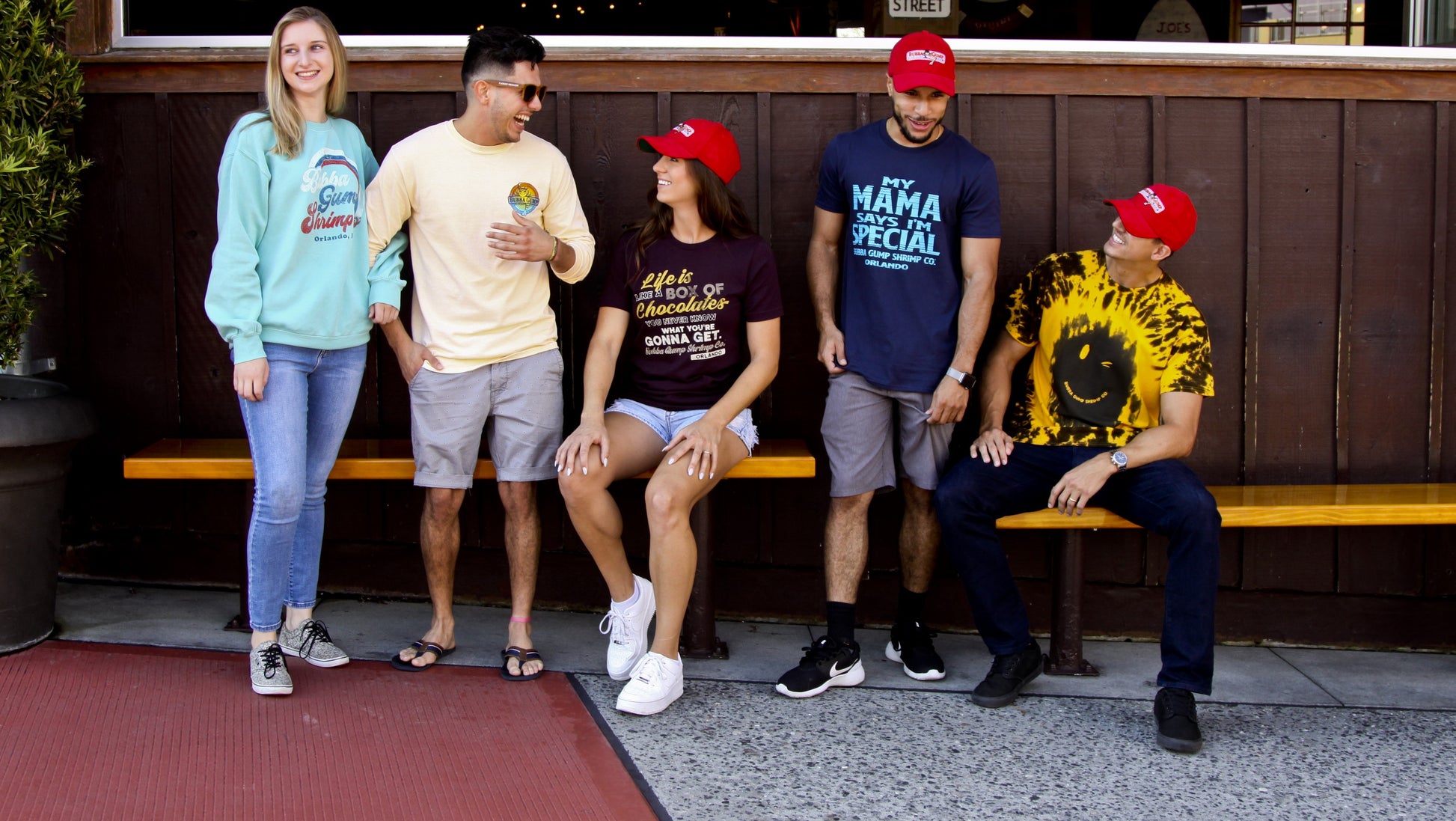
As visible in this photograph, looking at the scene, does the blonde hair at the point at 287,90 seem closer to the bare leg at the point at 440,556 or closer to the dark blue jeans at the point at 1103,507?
the bare leg at the point at 440,556

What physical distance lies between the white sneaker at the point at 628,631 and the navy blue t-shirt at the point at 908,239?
896 millimetres

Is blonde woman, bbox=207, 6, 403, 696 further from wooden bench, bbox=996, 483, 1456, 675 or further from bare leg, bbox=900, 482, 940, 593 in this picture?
wooden bench, bbox=996, 483, 1456, 675

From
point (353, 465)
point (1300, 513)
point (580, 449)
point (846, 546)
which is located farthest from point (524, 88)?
point (1300, 513)

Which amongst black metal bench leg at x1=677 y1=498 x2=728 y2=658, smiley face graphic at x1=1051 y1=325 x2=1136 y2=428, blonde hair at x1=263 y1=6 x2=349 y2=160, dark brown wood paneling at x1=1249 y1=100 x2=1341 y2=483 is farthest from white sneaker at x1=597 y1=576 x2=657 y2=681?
dark brown wood paneling at x1=1249 y1=100 x2=1341 y2=483

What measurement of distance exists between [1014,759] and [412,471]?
191 cm

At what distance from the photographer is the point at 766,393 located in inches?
166

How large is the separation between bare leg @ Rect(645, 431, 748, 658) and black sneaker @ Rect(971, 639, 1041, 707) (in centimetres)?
86

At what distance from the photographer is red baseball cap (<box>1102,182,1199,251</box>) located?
345 cm

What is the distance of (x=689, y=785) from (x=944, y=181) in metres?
1.80

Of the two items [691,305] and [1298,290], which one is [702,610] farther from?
[1298,290]

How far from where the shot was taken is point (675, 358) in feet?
12.1

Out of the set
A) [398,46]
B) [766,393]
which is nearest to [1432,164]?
[766,393]

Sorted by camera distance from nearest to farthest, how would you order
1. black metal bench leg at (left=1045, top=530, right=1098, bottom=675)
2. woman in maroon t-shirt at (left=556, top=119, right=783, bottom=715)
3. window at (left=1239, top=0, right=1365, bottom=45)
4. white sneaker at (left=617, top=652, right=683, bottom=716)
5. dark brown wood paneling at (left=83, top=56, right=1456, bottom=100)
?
white sneaker at (left=617, top=652, right=683, bottom=716)
woman in maroon t-shirt at (left=556, top=119, right=783, bottom=715)
black metal bench leg at (left=1045, top=530, right=1098, bottom=675)
dark brown wood paneling at (left=83, top=56, right=1456, bottom=100)
window at (left=1239, top=0, right=1365, bottom=45)

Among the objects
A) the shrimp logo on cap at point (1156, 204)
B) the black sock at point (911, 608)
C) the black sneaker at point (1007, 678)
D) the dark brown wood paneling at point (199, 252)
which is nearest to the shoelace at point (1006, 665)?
the black sneaker at point (1007, 678)
